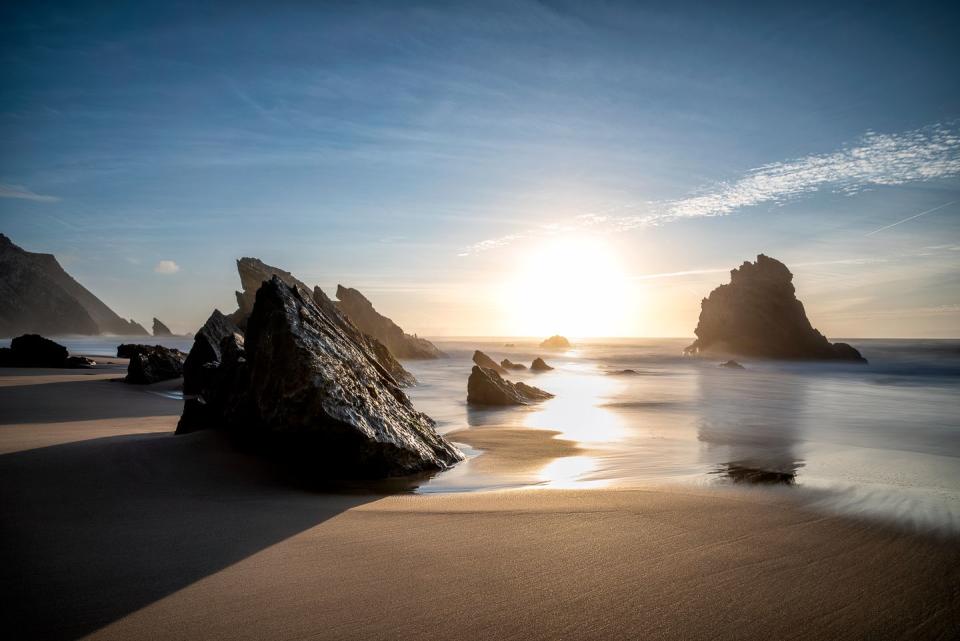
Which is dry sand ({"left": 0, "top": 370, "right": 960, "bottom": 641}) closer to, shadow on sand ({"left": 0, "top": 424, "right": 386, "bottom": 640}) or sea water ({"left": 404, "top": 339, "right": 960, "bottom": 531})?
shadow on sand ({"left": 0, "top": 424, "right": 386, "bottom": 640})

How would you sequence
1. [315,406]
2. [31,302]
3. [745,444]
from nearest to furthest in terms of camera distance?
1. [315,406]
2. [745,444]
3. [31,302]

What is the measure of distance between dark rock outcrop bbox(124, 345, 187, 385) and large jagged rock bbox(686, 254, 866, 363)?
2444 inches

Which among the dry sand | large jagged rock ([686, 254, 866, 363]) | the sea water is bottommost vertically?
the sea water

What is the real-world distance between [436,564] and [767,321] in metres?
66.7

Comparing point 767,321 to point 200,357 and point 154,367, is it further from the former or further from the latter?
point 154,367

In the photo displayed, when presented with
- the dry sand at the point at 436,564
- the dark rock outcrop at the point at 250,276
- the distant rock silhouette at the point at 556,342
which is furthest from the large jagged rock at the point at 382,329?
the distant rock silhouette at the point at 556,342

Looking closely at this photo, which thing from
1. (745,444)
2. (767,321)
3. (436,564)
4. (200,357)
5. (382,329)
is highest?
(767,321)

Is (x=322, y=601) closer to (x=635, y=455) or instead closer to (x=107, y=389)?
(x=635, y=455)

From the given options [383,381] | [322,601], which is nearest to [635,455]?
[383,381]

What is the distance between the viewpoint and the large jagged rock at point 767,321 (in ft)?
181

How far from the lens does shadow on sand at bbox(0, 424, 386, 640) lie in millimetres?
2279

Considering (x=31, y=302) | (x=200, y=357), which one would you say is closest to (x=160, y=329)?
(x=31, y=302)

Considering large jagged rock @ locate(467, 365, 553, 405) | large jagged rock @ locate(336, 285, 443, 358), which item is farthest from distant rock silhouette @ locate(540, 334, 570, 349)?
large jagged rock @ locate(467, 365, 553, 405)

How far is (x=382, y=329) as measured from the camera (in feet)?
151
